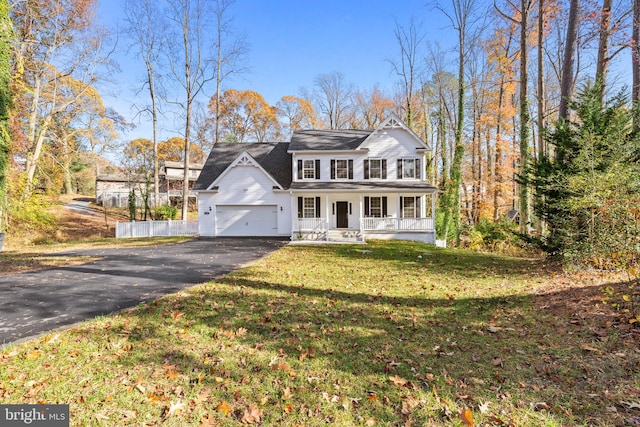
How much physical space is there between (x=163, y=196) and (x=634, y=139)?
122 feet

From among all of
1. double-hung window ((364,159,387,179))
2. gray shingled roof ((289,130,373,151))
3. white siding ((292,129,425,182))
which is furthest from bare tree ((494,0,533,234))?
gray shingled roof ((289,130,373,151))

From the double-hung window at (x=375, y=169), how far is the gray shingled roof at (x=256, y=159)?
5234 millimetres

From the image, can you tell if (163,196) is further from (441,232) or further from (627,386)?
(627,386)

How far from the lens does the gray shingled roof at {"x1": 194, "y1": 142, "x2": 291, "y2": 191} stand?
20.4m

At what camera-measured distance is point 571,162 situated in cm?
874

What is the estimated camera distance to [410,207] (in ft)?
63.4

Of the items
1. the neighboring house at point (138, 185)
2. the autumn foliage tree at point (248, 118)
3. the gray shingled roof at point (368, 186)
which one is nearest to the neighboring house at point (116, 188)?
the neighboring house at point (138, 185)

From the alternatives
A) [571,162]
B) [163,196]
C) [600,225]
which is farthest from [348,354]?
[163,196]

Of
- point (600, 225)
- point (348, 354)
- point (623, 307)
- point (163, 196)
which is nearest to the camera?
point (348, 354)

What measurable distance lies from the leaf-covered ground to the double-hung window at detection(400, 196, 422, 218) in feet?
42.5

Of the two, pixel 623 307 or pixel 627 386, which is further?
pixel 623 307

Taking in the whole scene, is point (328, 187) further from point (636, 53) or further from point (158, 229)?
point (636, 53)

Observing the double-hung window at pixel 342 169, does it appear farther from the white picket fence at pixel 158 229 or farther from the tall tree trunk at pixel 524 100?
the white picket fence at pixel 158 229

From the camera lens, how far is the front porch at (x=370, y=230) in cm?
1788
